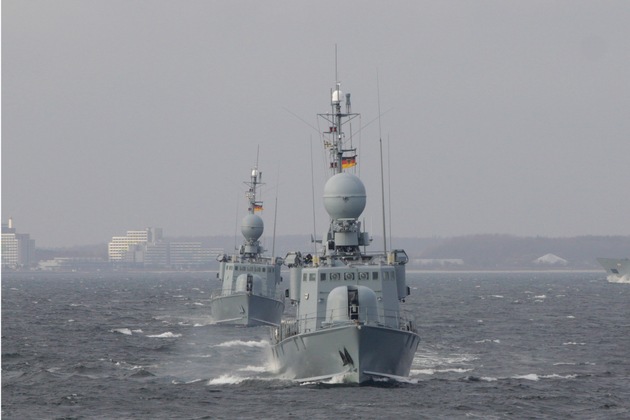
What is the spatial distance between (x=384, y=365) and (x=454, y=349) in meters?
19.9

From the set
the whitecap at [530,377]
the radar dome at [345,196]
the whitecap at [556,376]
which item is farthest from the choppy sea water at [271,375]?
the radar dome at [345,196]

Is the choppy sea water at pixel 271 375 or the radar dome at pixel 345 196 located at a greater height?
the radar dome at pixel 345 196

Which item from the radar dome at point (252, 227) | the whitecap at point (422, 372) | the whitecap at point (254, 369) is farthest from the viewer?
the radar dome at point (252, 227)

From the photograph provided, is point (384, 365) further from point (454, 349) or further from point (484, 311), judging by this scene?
point (484, 311)

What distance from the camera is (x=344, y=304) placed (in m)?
36.0

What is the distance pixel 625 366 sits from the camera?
152 feet

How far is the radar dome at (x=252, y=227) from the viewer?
3019 inches

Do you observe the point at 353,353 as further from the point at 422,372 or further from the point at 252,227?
the point at 252,227

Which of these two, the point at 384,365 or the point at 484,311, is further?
the point at 484,311

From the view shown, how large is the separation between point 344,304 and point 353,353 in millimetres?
2236

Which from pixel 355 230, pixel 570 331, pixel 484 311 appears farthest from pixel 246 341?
pixel 484 311

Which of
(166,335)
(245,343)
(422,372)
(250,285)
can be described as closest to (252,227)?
(250,285)

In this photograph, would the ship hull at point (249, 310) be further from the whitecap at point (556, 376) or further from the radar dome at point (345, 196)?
the whitecap at point (556, 376)

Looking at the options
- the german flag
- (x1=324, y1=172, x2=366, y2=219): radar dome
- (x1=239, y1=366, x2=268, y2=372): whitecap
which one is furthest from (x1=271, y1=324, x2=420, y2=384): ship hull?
the german flag
